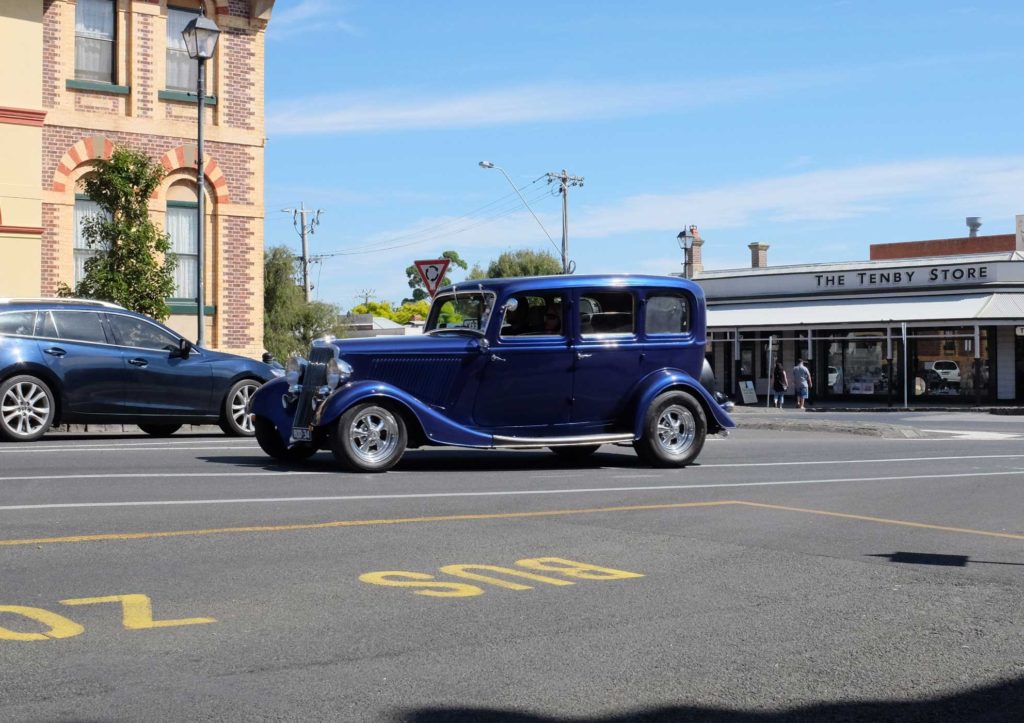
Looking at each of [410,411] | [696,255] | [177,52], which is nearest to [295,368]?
[410,411]

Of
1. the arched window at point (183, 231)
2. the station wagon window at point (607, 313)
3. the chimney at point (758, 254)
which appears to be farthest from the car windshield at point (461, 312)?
the chimney at point (758, 254)

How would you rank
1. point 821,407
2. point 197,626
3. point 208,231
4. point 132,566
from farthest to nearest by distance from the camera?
1. point 821,407
2. point 208,231
3. point 132,566
4. point 197,626

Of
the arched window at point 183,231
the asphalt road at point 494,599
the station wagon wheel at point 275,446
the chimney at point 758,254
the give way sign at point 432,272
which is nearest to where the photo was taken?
the asphalt road at point 494,599

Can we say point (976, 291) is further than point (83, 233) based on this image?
Yes

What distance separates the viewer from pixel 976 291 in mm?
38500

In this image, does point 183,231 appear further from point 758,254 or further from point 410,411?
point 758,254

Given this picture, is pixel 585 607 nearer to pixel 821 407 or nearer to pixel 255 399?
pixel 255 399

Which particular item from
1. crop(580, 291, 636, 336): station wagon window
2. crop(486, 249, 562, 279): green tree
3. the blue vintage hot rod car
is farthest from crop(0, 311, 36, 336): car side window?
crop(486, 249, 562, 279): green tree

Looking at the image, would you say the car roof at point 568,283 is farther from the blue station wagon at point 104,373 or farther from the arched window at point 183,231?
the arched window at point 183,231

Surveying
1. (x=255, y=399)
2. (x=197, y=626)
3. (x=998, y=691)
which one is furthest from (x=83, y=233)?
(x=998, y=691)

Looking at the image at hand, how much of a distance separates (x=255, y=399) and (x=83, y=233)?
11.4 metres

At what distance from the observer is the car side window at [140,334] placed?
50.0 feet

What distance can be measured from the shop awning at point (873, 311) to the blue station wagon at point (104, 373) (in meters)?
26.1

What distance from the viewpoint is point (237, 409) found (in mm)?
15836
